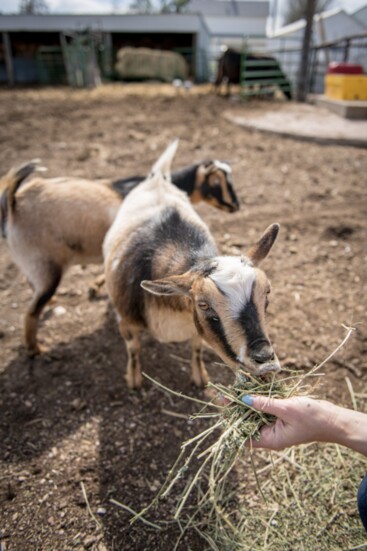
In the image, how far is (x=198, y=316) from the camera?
218 centimetres

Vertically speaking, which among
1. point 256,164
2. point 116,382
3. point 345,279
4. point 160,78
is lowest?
point 116,382

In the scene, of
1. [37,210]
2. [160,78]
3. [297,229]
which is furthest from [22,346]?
[160,78]

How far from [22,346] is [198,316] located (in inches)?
78.5

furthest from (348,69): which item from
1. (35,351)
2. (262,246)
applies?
(35,351)

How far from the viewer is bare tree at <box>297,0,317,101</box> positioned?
1201cm

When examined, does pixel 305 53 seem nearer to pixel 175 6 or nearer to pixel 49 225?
pixel 49 225

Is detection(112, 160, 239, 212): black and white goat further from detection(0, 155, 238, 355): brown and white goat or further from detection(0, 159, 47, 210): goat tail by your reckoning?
detection(0, 159, 47, 210): goat tail

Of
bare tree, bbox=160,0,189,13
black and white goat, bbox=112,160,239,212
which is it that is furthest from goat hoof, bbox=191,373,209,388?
bare tree, bbox=160,0,189,13

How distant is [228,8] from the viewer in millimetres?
49250

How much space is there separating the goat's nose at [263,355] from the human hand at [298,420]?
A: 166 millimetres

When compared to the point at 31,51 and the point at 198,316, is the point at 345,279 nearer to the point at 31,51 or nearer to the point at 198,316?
the point at 198,316

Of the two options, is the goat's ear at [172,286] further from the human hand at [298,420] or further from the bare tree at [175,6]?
the bare tree at [175,6]

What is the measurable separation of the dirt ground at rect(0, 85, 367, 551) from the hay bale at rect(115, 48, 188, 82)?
1680cm

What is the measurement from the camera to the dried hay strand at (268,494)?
182 cm
